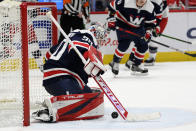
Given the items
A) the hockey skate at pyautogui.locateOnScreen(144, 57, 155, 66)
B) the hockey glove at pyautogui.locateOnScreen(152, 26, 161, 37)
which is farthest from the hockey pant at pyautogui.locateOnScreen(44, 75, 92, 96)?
the hockey skate at pyautogui.locateOnScreen(144, 57, 155, 66)

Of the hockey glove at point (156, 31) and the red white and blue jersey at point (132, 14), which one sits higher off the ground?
the red white and blue jersey at point (132, 14)

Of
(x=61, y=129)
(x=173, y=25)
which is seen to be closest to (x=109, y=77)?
(x=173, y=25)

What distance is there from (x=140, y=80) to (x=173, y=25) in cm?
202

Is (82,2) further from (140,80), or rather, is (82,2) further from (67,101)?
(67,101)

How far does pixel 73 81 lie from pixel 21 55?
408 mm

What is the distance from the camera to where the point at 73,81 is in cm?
304

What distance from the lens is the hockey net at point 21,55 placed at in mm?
2771

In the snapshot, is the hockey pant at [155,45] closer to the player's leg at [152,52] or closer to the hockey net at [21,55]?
the player's leg at [152,52]

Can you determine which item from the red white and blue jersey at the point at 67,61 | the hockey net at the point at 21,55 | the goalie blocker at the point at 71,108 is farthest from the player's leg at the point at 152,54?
the goalie blocker at the point at 71,108

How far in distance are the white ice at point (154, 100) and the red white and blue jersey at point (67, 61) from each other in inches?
12.7

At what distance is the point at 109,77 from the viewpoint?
5.45 metres

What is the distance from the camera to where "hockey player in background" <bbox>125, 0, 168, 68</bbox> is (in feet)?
19.5

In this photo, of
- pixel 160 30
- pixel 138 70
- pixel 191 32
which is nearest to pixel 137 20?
pixel 138 70

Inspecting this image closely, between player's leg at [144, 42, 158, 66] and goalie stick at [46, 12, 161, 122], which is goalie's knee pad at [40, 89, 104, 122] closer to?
goalie stick at [46, 12, 161, 122]
